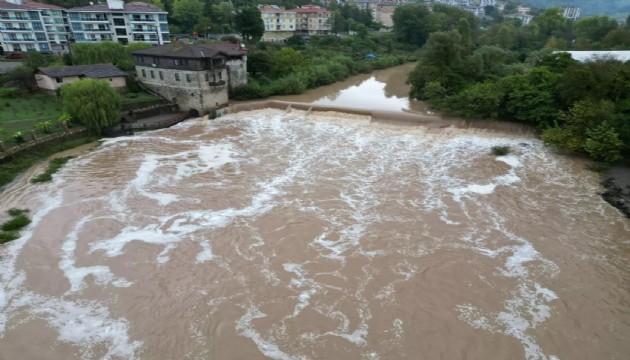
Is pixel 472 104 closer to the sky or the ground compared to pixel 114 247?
closer to the sky

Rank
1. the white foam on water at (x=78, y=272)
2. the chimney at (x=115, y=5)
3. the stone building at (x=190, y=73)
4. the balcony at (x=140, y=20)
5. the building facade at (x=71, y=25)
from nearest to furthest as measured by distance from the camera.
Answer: the white foam on water at (x=78, y=272)
the stone building at (x=190, y=73)
the building facade at (x=71, y=25)
the chimney at (x=115, y=5)
the balcony at (x=140, y=20)

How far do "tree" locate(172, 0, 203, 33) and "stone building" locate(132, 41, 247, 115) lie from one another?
3287 cm

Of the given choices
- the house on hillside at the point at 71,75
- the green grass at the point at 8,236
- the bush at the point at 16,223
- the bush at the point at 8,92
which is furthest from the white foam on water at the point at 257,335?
the bush at the point at 8,92

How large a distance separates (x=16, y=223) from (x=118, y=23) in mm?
41414

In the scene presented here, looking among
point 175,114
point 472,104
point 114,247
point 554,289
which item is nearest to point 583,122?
point 472,104

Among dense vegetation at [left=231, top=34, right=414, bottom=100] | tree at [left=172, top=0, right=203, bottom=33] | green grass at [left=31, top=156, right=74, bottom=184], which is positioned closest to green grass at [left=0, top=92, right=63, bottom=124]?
green grass at [left=31, top=156, right=74, bottom=184]

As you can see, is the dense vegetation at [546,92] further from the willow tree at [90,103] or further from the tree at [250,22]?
the tree at [250,22]

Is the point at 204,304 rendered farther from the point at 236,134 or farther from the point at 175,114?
the point at 175,114

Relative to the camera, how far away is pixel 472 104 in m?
29.1

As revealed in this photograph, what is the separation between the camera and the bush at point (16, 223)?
17.1m

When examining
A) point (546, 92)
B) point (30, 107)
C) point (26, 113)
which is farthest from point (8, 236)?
point (546, 92)

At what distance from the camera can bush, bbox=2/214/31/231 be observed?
17.1m

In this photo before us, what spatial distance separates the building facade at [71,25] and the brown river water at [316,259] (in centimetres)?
3269

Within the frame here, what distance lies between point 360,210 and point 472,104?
51.9ft
